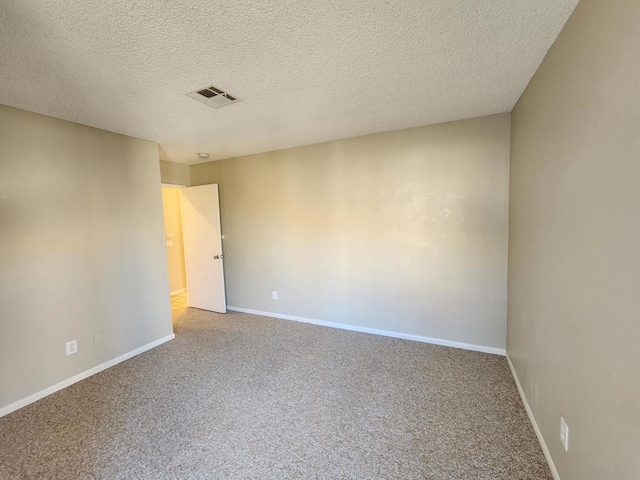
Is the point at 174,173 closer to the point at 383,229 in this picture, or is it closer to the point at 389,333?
the point at 383,229

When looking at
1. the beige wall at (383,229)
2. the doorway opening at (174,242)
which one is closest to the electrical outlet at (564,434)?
the beige wall at (383,229)

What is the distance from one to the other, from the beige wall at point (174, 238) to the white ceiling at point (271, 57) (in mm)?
3355

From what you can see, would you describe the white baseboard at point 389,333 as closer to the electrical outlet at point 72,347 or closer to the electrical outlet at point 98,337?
the electrical outlet at point 98,337

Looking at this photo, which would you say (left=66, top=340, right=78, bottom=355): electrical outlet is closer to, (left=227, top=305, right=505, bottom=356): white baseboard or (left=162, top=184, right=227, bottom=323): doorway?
(left=162, top=184, right=227, bottom=323): doorway

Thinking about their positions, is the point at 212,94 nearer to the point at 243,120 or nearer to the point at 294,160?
the point at 243,120

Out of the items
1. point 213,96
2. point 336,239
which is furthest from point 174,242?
point 213,96

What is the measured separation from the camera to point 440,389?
7.79 ft

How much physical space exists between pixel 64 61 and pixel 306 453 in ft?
9.29

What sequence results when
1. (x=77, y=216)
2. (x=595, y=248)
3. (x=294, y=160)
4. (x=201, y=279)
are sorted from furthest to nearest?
(x=201, y=279)
(x=294, y=160)
(x=77, y=216)
(x=595, y=248)

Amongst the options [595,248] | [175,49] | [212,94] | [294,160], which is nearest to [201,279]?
[294,160]

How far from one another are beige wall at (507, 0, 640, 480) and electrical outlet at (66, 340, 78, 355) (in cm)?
374

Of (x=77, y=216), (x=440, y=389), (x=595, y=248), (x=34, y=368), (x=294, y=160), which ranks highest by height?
(x=294, y=160)

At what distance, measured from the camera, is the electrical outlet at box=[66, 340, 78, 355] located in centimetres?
259

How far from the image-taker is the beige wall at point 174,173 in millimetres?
4336
